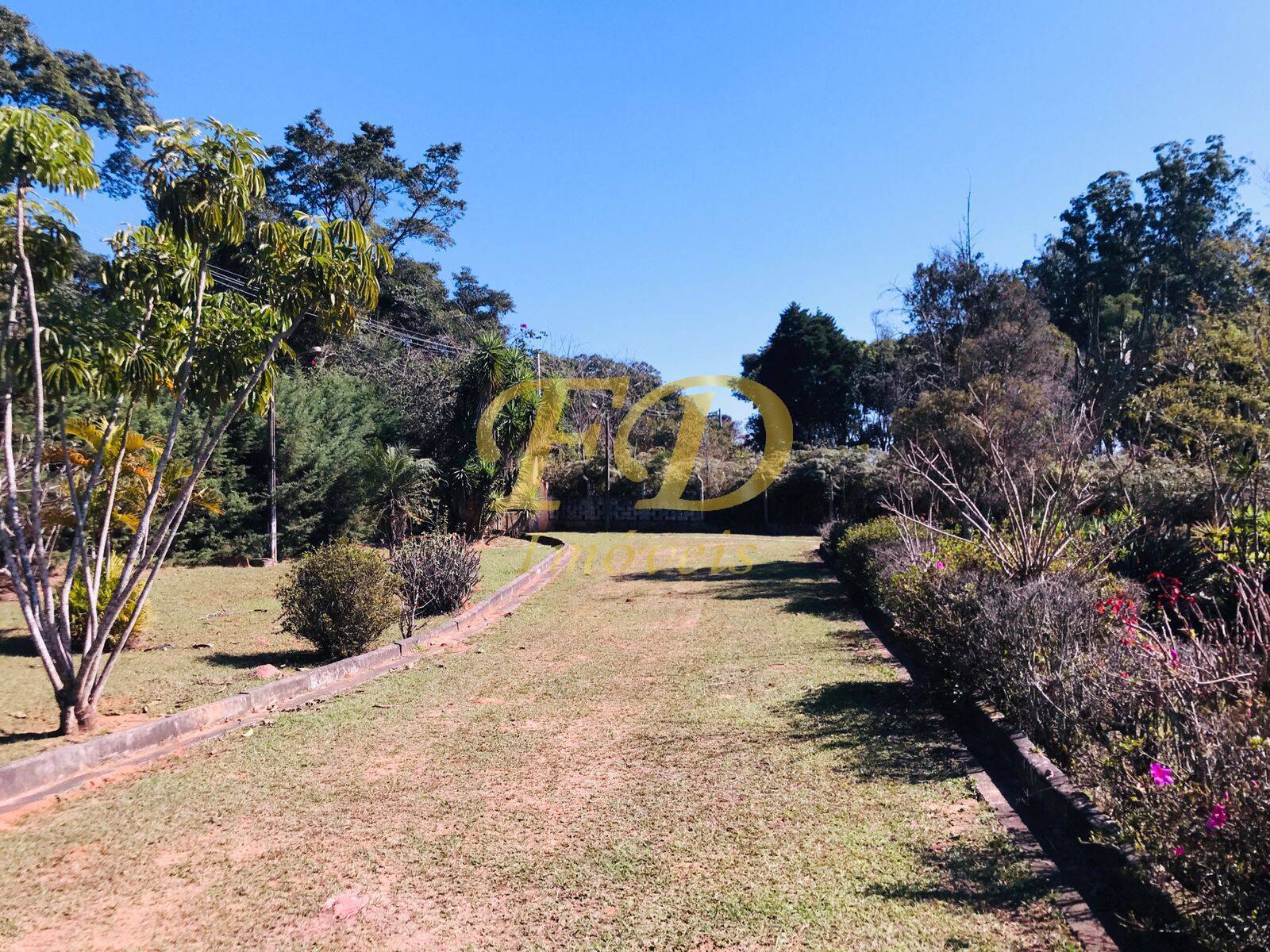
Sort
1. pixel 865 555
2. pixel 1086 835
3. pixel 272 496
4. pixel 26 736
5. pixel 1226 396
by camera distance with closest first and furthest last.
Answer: pixel 1086 835 < pixel 26 736 < pixel 1226 396 < pixel 865 555 < pixel 272 496

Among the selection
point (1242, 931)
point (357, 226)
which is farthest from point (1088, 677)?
point (357, 226)

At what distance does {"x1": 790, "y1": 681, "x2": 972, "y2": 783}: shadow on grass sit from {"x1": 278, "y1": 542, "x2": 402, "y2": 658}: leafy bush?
4.08 m

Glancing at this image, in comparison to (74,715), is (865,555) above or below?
above

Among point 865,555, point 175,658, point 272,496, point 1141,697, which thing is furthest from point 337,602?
point 272,496

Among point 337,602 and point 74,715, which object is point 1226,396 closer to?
point 337,602

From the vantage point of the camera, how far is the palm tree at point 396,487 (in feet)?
56.4

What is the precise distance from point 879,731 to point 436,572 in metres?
6.58

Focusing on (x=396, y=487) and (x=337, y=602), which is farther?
(x=396, y=487)

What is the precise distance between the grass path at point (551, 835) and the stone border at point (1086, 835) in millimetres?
239

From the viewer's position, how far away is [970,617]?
5.60m

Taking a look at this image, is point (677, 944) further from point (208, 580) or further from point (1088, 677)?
point (208, 580)

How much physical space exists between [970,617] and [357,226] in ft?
17.1

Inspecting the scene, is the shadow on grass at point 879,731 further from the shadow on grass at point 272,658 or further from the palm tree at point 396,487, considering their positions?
the palm tree at point 396,487

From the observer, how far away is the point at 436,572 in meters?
10.4
